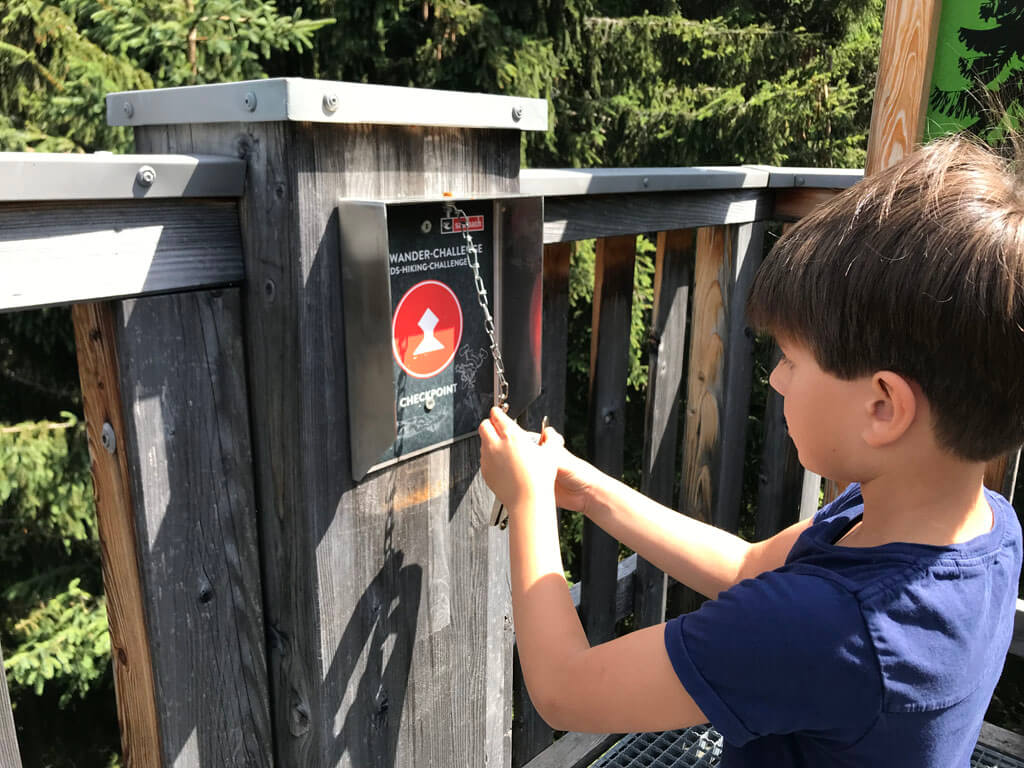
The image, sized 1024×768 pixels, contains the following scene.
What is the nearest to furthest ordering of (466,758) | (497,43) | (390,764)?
(390,764) → (466,758) → (497,43)

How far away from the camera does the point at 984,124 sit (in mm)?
2039

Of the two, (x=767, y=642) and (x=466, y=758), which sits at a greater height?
(x=767, y=642)

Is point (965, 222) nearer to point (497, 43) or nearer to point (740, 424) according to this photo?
point (740, 424)

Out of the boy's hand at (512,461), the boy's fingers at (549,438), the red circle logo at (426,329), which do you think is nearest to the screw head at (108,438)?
the red circle logo at (426,329)

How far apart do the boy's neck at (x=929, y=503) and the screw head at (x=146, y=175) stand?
99 cm

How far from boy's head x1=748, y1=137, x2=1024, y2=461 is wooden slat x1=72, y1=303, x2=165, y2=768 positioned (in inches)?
36.1

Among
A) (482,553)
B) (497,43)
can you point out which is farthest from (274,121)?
(497,43)

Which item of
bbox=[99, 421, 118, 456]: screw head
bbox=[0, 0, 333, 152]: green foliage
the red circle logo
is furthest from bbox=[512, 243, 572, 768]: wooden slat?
bbox=[0, 0, 333, 152]: green foliage

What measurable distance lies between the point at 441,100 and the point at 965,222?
2.34 ft

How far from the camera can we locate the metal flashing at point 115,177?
0.94 metres

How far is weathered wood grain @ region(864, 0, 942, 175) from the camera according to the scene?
201 centimetres

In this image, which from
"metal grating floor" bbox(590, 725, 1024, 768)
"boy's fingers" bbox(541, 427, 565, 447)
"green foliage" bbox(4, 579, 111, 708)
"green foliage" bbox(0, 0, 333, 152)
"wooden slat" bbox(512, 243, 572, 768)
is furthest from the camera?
"green foliage" bbox(4, 579, 111, 708)

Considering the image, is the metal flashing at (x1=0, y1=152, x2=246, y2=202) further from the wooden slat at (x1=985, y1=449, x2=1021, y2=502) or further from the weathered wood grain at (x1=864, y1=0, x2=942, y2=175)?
the wooden slat at (x1=985, y1=449, x2=1021, y2=502)

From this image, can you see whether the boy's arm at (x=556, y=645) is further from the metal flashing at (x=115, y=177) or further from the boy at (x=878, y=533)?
the metal flashing at (x=115, y=177)
